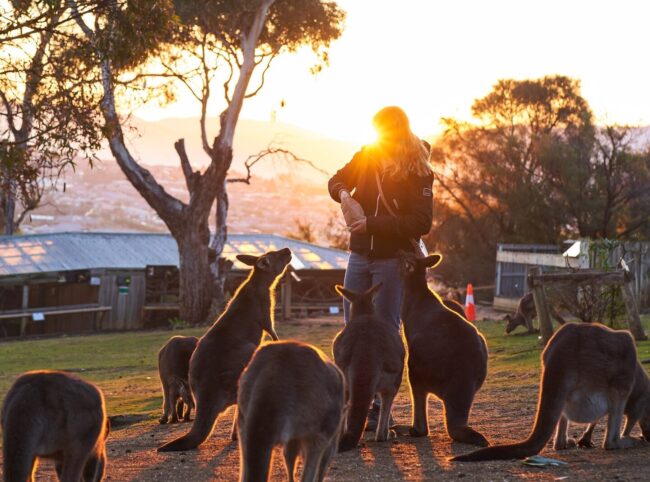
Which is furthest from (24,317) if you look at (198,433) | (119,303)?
(198,433)

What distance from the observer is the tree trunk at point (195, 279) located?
3434cm

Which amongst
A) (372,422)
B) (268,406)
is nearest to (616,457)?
(372,422)

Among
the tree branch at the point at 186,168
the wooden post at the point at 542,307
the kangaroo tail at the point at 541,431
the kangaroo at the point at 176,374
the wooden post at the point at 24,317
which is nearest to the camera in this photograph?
the kangaroo tail at the point at 541,431

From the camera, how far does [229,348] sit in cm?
820

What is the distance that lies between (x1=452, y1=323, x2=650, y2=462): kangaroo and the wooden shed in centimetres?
2732

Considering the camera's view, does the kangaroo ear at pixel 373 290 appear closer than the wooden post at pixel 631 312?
Yes

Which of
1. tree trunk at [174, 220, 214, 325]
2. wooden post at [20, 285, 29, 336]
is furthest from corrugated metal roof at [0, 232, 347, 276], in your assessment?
tree trunk at [174, 220, 214, 325]

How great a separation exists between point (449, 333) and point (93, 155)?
26.8ft

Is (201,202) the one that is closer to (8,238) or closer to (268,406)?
(8,238)

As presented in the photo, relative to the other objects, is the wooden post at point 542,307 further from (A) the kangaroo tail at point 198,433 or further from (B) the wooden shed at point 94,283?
(B) the wooden shed at point 94,283

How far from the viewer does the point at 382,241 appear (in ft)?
28.8

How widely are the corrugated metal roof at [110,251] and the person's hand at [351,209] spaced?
26503 mm

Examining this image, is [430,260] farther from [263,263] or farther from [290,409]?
[290,409]

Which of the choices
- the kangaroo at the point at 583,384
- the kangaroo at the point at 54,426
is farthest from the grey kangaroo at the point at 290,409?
the kangaroo at the point at 583,384
